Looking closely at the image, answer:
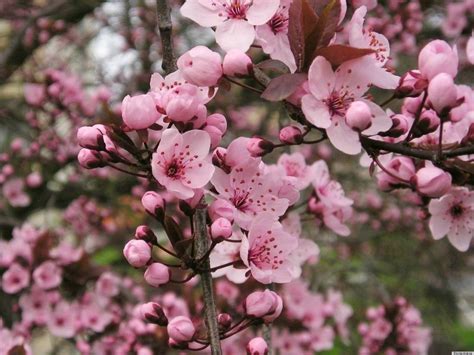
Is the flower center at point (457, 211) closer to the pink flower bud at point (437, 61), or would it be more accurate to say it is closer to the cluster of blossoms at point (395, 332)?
the pink flower bud at point (437, 61)

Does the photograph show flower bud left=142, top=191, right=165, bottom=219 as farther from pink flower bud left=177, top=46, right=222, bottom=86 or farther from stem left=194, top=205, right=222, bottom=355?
pink flower bud left=177, top=46, right=222, bottom=86

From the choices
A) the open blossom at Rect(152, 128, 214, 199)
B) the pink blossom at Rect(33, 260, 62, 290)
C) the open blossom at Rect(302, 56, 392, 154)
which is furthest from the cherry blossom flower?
the pink blossom at Rect(33, 260, 62, 290)

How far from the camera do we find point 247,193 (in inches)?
50.8

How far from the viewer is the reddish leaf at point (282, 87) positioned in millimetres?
1113

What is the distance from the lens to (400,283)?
455 cm

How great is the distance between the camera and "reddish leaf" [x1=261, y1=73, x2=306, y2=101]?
111 cm

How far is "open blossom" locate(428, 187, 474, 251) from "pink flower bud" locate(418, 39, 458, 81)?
408 mm

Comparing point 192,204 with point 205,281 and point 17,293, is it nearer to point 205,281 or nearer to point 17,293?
point 205,281

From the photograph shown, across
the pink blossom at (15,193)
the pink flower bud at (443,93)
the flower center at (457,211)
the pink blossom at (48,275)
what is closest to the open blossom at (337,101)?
the pink flower bud at (443,93)

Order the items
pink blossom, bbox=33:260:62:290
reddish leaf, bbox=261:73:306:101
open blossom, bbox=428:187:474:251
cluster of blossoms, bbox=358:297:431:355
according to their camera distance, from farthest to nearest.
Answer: cluster of blossoms, bbox=358:297:431:355 → pink blossom, bbox=33:260:62:290 → open blossom, bbox=428:187:474:251 → reddish leaf, bbox=261:73:306:101

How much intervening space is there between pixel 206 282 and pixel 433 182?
20.5 inches

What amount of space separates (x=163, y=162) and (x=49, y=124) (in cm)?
265

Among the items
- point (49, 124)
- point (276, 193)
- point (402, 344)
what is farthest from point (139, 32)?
point (276, 193)

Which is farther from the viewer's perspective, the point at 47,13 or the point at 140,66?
the point at 140,66
